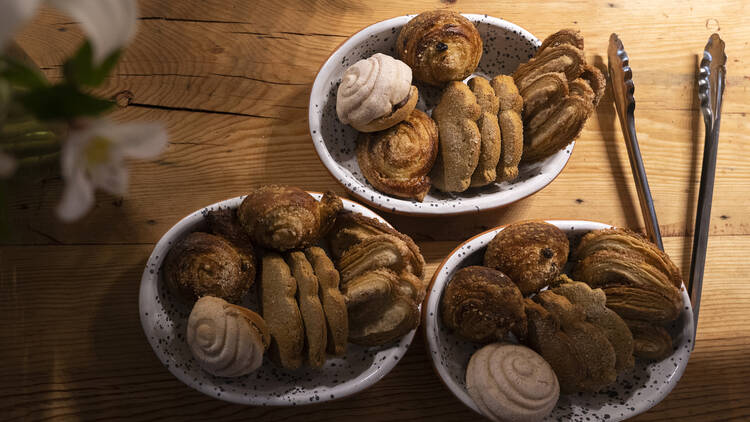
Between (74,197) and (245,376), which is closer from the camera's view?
(74,197)

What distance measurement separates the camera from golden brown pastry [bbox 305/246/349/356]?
903 mm

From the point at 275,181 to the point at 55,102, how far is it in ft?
2.75

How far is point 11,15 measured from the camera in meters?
0.31

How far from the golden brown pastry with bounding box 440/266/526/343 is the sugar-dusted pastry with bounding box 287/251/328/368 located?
0.86 ft

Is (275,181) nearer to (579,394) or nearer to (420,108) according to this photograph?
(420,108)

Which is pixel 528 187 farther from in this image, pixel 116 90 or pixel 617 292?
pixel 116 90

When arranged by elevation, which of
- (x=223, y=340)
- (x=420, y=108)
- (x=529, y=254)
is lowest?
(x=223, y=340)

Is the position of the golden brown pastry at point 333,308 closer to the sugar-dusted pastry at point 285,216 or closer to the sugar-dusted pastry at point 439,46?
the sugar-dusted pastry at point 285,216

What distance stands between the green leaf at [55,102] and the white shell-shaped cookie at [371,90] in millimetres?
748

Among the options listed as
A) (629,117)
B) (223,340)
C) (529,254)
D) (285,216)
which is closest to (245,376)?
(223,340)

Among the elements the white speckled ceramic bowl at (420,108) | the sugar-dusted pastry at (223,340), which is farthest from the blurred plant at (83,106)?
the white speckled ceramic bowl at (420,108)

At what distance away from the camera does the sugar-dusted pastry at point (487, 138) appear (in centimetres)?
113

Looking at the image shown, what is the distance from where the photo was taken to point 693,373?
3.98 feet

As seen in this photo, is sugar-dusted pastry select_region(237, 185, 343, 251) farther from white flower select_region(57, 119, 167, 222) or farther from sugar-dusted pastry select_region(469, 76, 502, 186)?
white flower select_region(57, 119, 167, 222)
